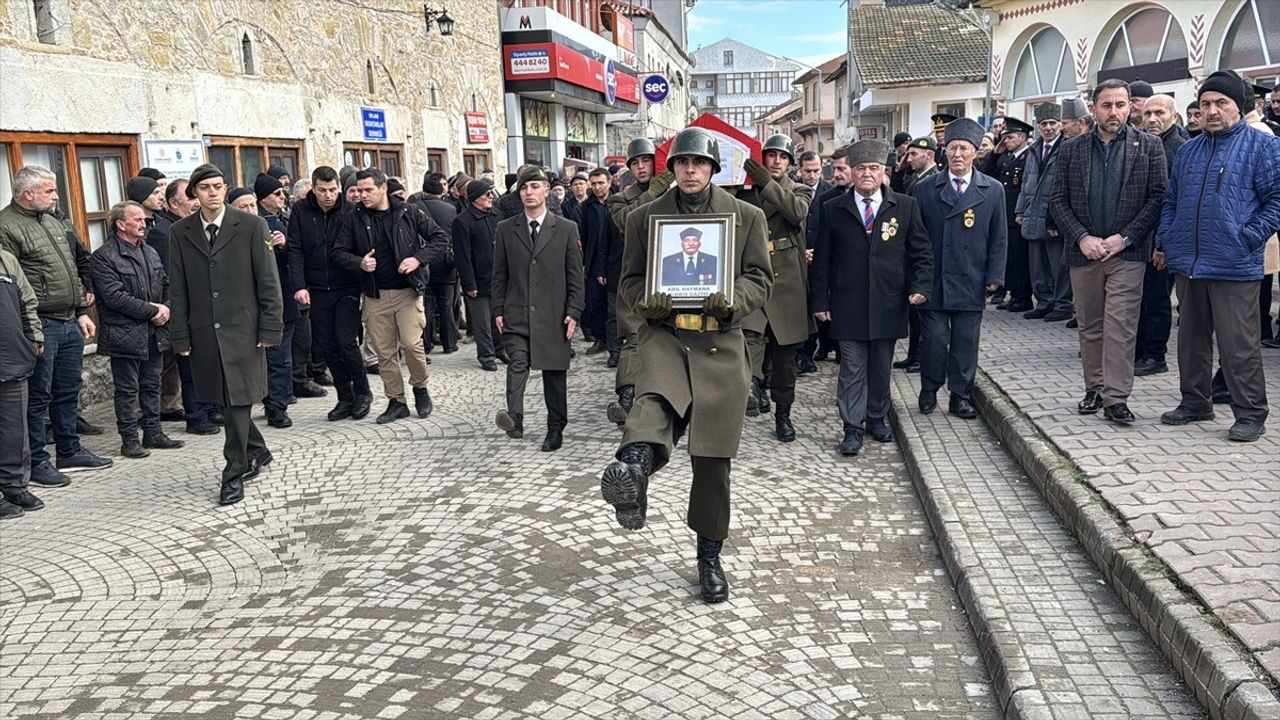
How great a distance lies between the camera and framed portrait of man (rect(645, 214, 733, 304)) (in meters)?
4.77

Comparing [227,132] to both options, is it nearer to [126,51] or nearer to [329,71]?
[126,51]

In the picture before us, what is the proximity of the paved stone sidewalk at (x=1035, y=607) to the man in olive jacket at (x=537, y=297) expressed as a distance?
269 cm

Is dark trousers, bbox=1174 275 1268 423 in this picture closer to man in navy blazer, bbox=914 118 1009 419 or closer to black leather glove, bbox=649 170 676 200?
man in navy blazer, bbox=914 118 1009 419

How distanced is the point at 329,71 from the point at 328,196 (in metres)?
7.30

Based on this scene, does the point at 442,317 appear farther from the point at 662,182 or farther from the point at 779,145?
the point at 662,182

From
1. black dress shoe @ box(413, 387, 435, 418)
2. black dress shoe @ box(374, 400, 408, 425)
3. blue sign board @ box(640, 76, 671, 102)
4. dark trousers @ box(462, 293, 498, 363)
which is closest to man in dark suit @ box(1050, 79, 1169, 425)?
black dress shoe @ box(413, 387, 435, 418)

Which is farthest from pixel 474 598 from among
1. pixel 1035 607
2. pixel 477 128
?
pixel 477 128

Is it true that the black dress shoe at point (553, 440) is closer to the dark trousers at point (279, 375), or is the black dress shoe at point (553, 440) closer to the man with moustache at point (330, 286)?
the man with moustache at point (330, 286)

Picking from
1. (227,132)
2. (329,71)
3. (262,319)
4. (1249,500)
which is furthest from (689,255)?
(329,71)

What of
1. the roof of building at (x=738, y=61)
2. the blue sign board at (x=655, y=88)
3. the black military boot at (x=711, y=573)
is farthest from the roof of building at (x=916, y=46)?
the roof of building at (x=738, y=61)

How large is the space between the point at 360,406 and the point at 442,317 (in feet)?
11.0

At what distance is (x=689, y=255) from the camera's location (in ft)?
15.8

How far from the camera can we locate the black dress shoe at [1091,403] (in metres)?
7.05

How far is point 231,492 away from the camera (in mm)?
6715
